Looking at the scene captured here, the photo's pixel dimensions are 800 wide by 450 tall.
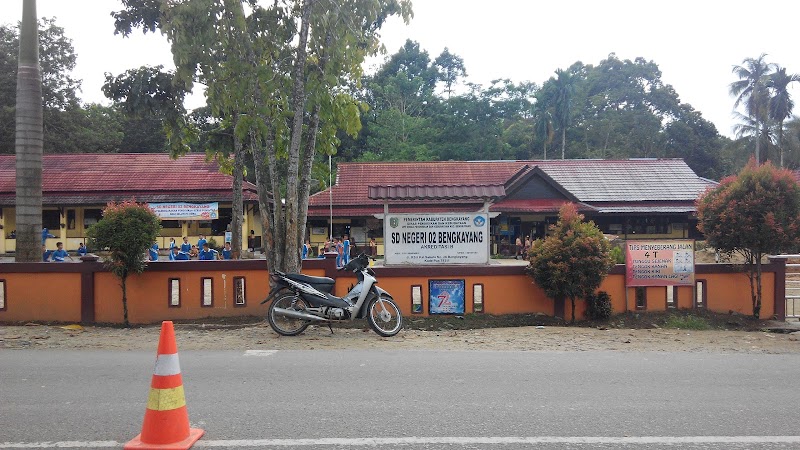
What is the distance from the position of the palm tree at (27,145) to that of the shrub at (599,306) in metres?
10.8

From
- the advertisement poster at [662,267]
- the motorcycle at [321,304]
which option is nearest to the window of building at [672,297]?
the advertisement poster at [662,267]

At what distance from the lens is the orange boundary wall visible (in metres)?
11.7

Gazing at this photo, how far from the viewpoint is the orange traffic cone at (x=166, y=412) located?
4.59 meters

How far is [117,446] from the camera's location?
15.7 feet

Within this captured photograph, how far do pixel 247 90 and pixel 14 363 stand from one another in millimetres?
5459

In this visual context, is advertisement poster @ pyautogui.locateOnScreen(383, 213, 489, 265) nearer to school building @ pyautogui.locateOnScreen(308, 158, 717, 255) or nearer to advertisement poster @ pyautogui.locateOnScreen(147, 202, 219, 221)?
school building @ pyautogui.locateOnScreen(308, 158, 717, 255)

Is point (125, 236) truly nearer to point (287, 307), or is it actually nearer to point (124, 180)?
point (287, 307)

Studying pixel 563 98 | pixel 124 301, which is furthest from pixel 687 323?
pixel 563 98

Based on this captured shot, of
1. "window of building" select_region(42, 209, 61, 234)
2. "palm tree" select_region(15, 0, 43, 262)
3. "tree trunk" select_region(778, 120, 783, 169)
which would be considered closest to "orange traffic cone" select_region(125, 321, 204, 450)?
"palm tree" select_region(15, 0, 43, 262)

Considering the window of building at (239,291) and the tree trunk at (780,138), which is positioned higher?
the tree trunk at (780,138)

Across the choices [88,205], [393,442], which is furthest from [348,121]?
[88,205]

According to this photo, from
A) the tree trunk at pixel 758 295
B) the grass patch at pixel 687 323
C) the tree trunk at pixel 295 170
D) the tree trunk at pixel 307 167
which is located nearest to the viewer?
the tree trunk at pixel 295 170

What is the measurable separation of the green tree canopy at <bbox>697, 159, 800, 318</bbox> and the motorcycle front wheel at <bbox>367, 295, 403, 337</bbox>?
6.66 meters

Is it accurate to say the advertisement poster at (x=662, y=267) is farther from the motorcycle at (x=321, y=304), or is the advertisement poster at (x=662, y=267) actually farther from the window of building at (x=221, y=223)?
the window of building at (x=221, y=223)
